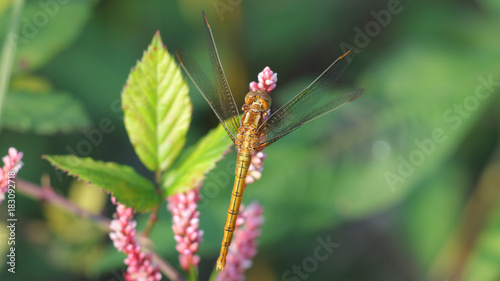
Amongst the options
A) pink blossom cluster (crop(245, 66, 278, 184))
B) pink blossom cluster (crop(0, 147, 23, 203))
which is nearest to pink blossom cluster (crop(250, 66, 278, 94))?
pink blossom cluster (crop(245, 66, 278, 184))

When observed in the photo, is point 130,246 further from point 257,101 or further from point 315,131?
point 315,131

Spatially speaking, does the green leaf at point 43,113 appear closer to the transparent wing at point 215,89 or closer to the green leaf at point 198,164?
the transparent wing at point 215,89

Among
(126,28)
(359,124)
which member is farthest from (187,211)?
(126,28)

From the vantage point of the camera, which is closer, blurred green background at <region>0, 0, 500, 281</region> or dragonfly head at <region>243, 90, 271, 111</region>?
dragonfly head at <region>243, 90, 271, 111</region>

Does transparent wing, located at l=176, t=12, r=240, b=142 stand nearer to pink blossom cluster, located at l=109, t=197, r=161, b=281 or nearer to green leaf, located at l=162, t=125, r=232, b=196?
green leaf, located at l=162, t=125, r=232, b=196

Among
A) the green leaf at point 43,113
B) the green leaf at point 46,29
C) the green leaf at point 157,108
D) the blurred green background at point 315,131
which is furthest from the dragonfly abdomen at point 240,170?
the green leaf at point 46,29

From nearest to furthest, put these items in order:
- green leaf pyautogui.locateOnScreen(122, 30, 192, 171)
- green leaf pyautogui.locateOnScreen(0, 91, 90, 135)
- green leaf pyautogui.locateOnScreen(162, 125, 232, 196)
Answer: green leaf pyautogui.locateOnScreen(162, 125, 232, 196) < green leaf pyautogui.locateOnScreen(122, 30, 192, 171) < green leaf pyautogui.locateOnScreen(0, 91, 90, 135)

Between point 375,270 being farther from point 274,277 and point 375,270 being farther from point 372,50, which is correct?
point 372,50
